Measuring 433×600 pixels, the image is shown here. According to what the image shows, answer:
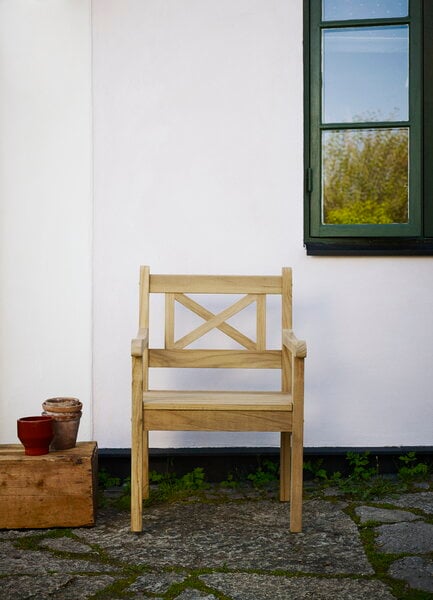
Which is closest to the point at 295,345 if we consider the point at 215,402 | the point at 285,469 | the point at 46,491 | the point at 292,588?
the point at 215,402

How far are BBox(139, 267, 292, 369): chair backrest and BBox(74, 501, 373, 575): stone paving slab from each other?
68cm

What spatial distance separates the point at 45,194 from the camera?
4.01 metres

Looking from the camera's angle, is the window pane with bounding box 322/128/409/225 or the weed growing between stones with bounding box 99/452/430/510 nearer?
the weed growing between stones with bounding box 99/452/430/510

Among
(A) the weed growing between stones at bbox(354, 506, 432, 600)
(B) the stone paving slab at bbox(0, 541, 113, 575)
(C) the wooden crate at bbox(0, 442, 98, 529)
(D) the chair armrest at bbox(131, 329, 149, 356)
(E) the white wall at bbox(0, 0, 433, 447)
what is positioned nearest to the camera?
(A) the weed growing between stones at bbox(354, 506, 432, 600)

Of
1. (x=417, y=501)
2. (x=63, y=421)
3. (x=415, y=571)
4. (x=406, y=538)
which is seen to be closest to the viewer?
(x=415, y=571)

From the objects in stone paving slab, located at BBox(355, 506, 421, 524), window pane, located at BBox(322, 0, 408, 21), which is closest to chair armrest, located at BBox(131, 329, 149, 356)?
stone paving slab, located at BBox(355, 506, 421, 524)

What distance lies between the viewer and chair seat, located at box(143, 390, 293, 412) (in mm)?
3135

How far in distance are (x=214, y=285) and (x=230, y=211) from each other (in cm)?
53

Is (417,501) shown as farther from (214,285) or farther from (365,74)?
(365,74)

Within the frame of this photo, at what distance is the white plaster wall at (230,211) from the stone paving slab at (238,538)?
1.98 ft

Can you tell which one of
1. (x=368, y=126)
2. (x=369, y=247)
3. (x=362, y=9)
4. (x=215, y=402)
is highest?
(x=362, y=9)

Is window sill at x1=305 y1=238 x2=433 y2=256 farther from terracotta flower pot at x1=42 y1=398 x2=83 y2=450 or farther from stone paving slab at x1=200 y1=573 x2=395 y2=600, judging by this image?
stone paving slab at x1=200 y1=573 x2=395 y2=600

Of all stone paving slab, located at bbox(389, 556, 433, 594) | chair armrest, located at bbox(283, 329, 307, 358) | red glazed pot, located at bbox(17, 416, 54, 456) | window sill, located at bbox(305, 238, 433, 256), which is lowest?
stone paving slab, located at bbox(389, 556, 433, 594)

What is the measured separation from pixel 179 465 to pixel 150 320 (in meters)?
0.78
